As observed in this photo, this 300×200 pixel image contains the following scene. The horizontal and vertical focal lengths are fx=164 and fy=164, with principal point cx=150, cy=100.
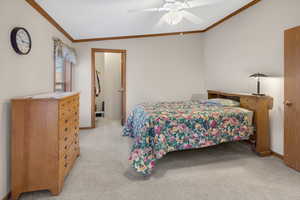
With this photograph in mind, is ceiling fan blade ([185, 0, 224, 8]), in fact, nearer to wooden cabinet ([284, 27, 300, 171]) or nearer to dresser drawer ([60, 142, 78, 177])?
wooden cabinet ([284, 27, 300, 171])

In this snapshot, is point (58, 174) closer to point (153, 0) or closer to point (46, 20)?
point (46, 20)

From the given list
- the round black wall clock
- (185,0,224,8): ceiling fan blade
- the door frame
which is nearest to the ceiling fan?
(185,0,224,8): ceiling fan blade

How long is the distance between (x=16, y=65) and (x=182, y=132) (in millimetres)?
2259

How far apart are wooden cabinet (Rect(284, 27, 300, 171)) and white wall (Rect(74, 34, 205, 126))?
2.68 metres

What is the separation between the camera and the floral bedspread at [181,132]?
224 cm

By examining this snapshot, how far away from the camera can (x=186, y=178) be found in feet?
6.99

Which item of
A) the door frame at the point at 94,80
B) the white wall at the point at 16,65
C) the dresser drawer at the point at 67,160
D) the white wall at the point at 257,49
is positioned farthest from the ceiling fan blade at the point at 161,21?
the dresser drawer at the point at 67,160

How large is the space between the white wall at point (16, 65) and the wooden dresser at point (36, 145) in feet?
0.32

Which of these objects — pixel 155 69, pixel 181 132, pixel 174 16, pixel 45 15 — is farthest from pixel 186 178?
→ pixel 155 69

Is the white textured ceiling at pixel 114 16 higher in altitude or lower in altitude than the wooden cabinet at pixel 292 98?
higher

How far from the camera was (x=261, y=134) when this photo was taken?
2760 millimetres

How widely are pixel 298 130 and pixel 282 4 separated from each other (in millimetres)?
1961

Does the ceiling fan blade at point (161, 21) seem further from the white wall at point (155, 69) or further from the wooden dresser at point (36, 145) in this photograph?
the wooden dresser at point (36, 145)

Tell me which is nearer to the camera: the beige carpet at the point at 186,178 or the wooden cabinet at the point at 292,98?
the beige carpet at the point at 186,178
